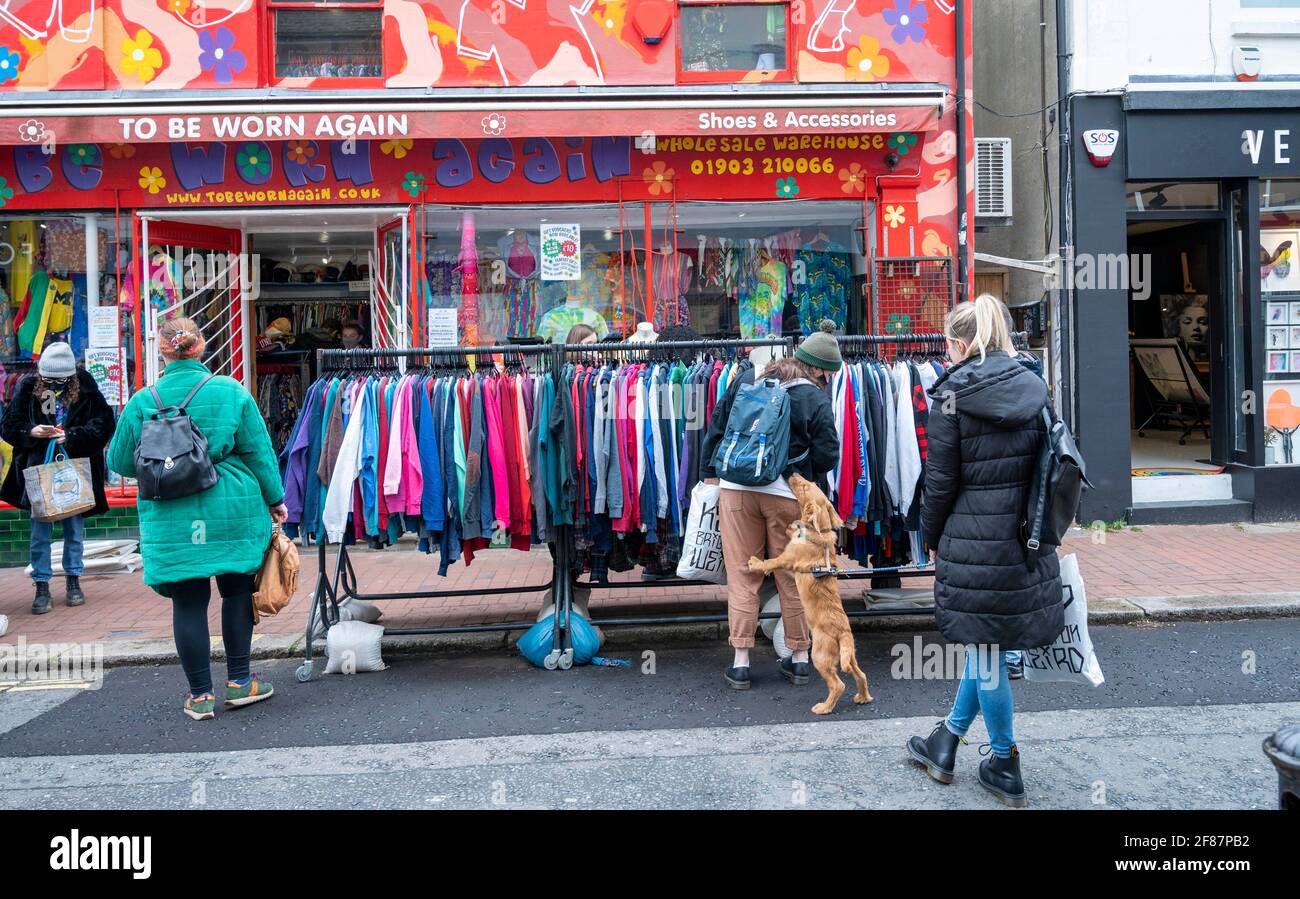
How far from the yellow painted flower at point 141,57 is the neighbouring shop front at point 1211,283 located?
831cm

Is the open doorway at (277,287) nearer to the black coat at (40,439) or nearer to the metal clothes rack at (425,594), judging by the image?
the black coat at (40,439)

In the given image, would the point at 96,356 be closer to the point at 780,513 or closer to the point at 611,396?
the point at 611,396

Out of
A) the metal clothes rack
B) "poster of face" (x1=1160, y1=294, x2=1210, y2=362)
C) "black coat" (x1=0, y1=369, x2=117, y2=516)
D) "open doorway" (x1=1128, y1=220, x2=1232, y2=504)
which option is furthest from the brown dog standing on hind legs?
"poster of face" (x1=1160, y1=294, x2=1210, y2=362)

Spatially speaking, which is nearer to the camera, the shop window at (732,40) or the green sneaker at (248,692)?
the green sneaker at (248,692)

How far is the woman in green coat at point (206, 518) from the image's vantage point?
547cm

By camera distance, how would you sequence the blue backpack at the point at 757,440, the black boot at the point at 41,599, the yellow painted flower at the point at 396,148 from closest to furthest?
the blue backpack at the point at 757,440
the black boot at the point at 41,599
the yellow painted flower at the point at 396,148

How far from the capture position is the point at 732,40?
1021 cm

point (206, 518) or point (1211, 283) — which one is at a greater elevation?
point (1211, 283)

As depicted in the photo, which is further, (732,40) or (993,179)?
(993,179)

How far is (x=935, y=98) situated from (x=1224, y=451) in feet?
15.0

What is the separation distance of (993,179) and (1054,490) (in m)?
7.18

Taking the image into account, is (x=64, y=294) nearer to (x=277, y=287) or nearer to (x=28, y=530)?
(x=277, y=287)

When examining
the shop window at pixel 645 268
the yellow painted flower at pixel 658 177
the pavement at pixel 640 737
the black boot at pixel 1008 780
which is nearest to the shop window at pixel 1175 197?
the shop window at pixel 645 268

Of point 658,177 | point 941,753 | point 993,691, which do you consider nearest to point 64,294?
point 658,177
